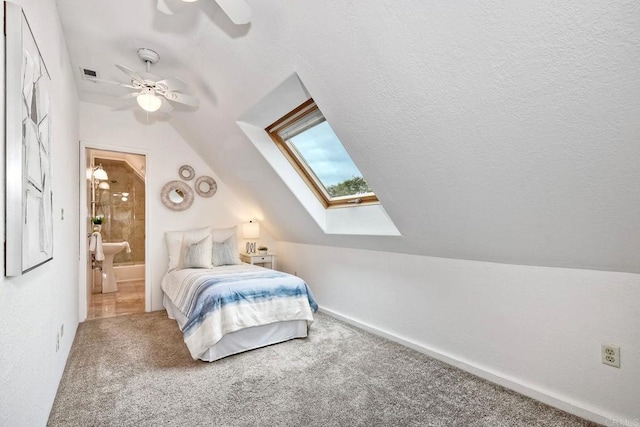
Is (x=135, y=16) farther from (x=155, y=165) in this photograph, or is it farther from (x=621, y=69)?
(x=621, y=69)

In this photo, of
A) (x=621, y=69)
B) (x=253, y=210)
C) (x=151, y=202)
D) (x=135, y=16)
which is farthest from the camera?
(x=253, y=210)

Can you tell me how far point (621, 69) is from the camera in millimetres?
1137

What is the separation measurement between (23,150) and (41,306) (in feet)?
2.96

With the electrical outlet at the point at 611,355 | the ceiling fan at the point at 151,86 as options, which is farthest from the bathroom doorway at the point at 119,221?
the electrical outlet at the point at 611,355

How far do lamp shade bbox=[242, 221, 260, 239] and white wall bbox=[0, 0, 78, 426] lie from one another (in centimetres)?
226

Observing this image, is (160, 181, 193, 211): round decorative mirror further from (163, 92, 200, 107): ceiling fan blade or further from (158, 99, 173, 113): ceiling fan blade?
(163, 92, 200, 107): ceiling fan blade

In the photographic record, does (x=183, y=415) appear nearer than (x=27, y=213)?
No

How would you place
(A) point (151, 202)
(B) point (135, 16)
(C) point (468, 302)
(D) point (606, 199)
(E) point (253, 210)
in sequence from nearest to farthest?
1. (D) point (606, 199)
2. (B) point (135, 16)
3. (C) point (468, 302)
4. (A) point (151, 202)
5. (E) point (253, 210)

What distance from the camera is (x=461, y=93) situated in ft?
5.07

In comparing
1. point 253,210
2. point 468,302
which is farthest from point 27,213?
point 253,210

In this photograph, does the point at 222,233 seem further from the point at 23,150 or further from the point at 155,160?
the point at 23,150

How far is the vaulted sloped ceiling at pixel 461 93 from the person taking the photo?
122 cm

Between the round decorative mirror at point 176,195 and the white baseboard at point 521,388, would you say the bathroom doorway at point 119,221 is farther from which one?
the white baseboard at point 521,388

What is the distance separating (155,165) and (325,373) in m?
3.43
